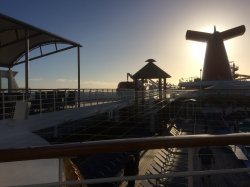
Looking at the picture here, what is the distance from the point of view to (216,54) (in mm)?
31578

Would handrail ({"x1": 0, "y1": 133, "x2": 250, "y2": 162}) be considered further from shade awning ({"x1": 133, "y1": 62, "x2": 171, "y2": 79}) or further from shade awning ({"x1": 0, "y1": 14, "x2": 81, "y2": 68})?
shade awning ({"x1": 133, "y1": 62, "x2": 171, "y2": 79})

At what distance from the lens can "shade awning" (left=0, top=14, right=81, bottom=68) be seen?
797 cm

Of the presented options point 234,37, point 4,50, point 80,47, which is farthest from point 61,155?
point 234,37

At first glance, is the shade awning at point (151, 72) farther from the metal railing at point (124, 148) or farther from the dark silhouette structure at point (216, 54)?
the metal railing at point (124, 148)

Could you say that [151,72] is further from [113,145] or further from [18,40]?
[113,145]

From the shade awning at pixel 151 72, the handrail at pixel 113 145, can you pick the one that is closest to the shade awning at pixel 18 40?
the handrail at pixel 113 145

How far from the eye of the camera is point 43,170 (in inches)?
94.7

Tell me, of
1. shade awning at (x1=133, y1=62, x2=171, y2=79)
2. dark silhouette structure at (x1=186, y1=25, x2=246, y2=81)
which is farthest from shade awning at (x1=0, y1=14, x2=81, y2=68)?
dark silhouette structure at (x1=186, y1=25, x2=246, y2=81)

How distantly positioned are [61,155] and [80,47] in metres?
10.1

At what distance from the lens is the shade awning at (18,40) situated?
26.2 feet

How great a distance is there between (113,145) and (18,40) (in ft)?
32.3

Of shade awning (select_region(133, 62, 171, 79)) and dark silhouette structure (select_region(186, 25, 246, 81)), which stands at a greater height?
dark silhouette structure (select_region(186, 25, 246, 81))

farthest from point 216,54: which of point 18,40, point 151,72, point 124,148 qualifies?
point 124,148

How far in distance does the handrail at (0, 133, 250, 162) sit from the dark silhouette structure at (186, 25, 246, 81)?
30116 mm
